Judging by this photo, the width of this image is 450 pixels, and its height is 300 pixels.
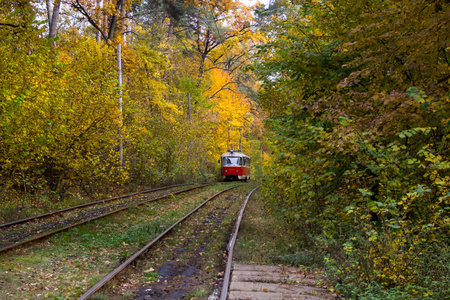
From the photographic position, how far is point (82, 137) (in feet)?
46.2

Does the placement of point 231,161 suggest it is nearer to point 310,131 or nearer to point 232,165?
point 232,165

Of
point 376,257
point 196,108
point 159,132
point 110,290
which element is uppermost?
point 196,108

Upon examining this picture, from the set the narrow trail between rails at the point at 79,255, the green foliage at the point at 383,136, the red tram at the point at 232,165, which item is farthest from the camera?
the red tram at the point at 232,165

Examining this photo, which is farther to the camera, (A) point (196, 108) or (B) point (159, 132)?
(A) point (196, 108)

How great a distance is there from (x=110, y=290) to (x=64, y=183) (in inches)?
398

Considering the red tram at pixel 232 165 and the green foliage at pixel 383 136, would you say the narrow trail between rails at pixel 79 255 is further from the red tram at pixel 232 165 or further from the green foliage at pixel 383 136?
the red tram at pixel 232 165

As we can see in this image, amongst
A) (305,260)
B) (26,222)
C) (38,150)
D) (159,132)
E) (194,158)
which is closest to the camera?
→ (305,260)

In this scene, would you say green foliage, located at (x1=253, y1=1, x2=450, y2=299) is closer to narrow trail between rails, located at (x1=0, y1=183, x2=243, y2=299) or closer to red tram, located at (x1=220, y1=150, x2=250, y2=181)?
narrow trail between rails, located at (x1=0, y1=183, x2=243, y2=299)

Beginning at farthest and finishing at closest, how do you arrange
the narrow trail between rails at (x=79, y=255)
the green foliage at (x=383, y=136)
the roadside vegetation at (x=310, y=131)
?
the narrow trail between rails at (x=79, y=255)
the roadside vegetation at (x=310, y=131)
the green foliage at (x=383, y=136)

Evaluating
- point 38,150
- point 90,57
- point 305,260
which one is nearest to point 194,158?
point 90,57

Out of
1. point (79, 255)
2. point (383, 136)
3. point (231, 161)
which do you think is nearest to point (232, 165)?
point (231, 161)

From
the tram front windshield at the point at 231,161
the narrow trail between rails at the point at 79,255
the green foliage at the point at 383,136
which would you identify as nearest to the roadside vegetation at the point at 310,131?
the green foliage at the point at 383,136

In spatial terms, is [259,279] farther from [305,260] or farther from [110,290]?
[110,290]

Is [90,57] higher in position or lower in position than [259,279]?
higher
